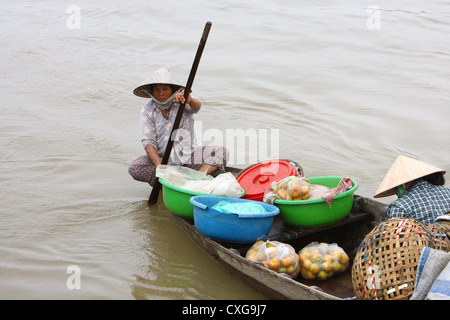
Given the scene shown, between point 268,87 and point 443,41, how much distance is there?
4659 mm

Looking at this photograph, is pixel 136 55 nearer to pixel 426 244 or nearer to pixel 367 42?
pixel 367 42

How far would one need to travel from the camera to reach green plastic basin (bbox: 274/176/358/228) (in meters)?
3.44

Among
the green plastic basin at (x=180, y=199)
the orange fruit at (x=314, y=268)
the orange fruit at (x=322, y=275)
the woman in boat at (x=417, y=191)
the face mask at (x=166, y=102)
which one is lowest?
the orange fruit at (x=322, y=275)

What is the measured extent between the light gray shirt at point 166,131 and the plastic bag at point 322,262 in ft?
5.83

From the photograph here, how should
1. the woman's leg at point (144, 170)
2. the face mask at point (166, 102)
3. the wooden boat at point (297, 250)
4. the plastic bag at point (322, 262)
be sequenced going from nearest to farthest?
1. the wooden boat at point (297, 250)
2. the plastic bag at point (322, 262)
3. the face mask at point (166, 102)
4. the woman's leg at point (144, 170)

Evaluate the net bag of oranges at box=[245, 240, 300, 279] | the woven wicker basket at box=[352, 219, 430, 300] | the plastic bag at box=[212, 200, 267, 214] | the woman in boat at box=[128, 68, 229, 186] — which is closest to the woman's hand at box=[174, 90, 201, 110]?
the woman in boat at box=[128, 68, 229, 186]

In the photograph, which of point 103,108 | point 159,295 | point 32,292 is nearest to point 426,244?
point 159,295

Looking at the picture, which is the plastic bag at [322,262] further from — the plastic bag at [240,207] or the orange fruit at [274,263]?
the plastic bag at [240,207]

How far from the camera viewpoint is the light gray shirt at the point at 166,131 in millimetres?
4586

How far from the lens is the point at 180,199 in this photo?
3.79 m

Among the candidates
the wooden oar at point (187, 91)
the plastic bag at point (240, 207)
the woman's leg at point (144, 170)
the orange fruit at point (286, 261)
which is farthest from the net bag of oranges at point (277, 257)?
the woman's leg at point (144, 170)

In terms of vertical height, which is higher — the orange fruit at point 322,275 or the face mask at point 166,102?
the face mask at point 166,102

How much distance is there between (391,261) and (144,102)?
5971mm

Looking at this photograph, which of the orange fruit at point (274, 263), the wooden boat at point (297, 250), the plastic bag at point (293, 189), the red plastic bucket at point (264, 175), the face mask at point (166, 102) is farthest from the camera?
the face mask at point (166, 102)
